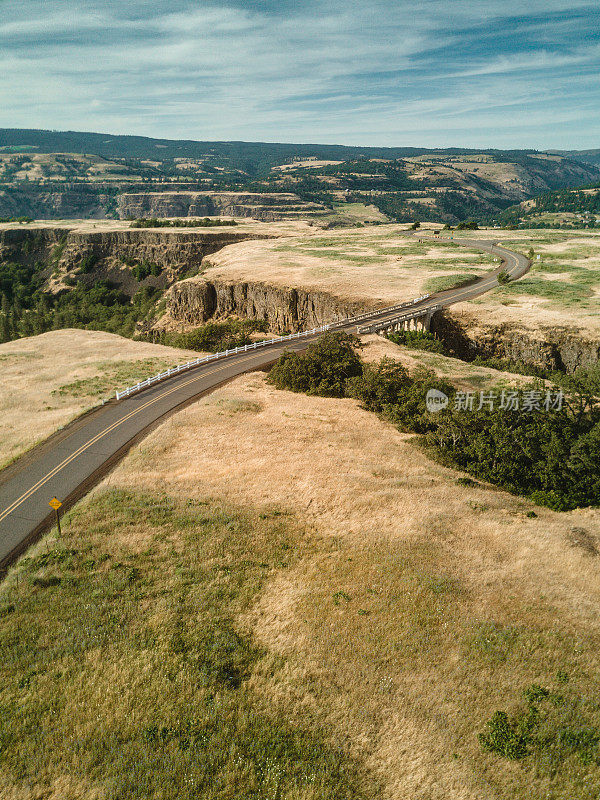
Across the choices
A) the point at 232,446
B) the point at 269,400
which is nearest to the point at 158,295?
the point at 269,400

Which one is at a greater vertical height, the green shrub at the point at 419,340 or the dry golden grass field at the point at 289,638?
the green shrub at the point at 419,340

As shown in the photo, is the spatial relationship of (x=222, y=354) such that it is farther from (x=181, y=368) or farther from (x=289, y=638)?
(x=289, y=638)

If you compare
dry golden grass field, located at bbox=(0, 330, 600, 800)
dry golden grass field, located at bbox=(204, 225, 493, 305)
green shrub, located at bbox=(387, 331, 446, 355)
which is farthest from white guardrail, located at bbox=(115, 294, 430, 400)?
dry golden grass field, located at bbox=(0, 330, 600, 800)

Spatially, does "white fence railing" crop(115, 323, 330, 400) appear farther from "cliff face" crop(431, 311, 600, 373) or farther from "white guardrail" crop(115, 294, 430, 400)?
"cliff face" crop(431, 311, 600, 373)

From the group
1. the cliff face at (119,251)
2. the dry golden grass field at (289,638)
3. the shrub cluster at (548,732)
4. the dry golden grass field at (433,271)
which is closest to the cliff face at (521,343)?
the dry golden grass field at (433,271)

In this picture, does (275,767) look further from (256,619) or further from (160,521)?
(160,521)

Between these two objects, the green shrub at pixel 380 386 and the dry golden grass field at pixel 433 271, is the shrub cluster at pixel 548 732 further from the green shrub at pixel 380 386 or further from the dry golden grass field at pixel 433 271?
the dry golden grass field at pixel 433 271
